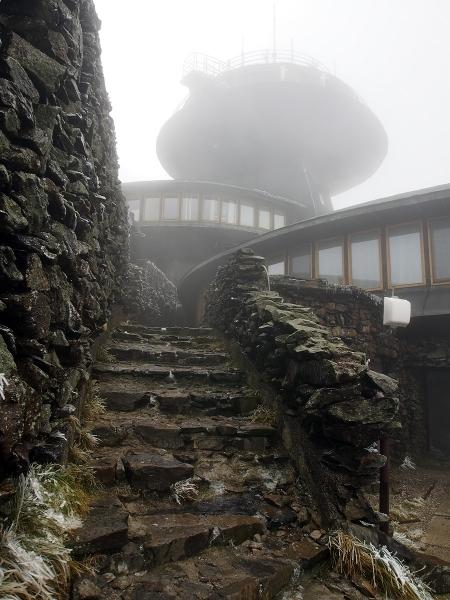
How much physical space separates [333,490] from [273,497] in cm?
71

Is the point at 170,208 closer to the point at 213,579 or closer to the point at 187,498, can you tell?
the point at 187,498

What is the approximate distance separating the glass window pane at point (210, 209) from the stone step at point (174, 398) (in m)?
20.2

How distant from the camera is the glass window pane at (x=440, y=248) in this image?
12.1 meters

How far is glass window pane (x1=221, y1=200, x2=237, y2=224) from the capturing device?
2616 centimetres

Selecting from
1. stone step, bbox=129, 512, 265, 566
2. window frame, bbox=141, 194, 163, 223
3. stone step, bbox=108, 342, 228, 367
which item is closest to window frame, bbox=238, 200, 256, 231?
window frame, bbox=141, 194, 163, 223

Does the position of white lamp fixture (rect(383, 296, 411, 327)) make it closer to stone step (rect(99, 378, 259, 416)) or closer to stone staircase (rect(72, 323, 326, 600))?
stone staircase (rect(72, 323, 326, 600))

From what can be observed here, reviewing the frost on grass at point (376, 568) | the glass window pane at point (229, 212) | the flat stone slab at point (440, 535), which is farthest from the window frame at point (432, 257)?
the glass window pane at point (229, 212)

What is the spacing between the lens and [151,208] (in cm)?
2627

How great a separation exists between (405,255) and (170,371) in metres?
9.32

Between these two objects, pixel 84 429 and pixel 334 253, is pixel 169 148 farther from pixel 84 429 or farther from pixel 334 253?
pixel 84 429

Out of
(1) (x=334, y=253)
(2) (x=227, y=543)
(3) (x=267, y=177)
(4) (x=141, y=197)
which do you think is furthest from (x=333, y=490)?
(3) (x=267, y=177)

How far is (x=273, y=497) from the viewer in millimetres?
4664

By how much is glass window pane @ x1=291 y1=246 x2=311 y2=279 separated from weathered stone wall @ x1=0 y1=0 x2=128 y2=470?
11267mm

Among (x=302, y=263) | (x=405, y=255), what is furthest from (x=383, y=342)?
(x=302, y=263)
